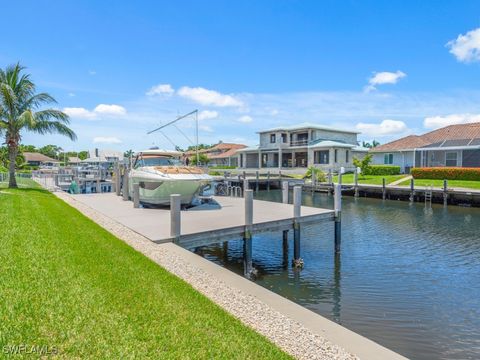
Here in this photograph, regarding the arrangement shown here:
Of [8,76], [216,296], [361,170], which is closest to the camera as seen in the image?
[216,296]

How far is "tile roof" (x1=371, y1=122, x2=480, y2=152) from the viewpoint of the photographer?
37062 mm

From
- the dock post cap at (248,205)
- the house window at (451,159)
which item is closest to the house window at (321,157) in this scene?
the house window at (451,159)

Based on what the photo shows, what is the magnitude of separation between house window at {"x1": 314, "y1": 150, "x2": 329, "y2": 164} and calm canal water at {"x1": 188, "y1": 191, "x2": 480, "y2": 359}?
29708 millimetres

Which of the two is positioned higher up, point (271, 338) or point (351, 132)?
point (351, 132)

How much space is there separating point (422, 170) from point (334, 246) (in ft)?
83.2

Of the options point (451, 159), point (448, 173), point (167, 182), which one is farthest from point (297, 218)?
point (451, 159)

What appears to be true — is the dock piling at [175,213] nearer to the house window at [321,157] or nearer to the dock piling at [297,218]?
the dock piling at [297,218]

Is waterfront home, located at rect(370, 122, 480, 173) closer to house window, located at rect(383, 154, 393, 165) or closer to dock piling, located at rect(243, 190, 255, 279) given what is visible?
house window, located at rect(383, 154, 393, 165)

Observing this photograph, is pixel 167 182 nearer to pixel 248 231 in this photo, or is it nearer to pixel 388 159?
pixel 248 231

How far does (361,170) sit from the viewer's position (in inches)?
1604

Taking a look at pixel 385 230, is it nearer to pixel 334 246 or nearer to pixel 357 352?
pixel 334 246

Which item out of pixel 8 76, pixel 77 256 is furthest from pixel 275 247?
pixel 8 76

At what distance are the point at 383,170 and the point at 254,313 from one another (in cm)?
3969

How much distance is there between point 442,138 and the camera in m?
39.5
